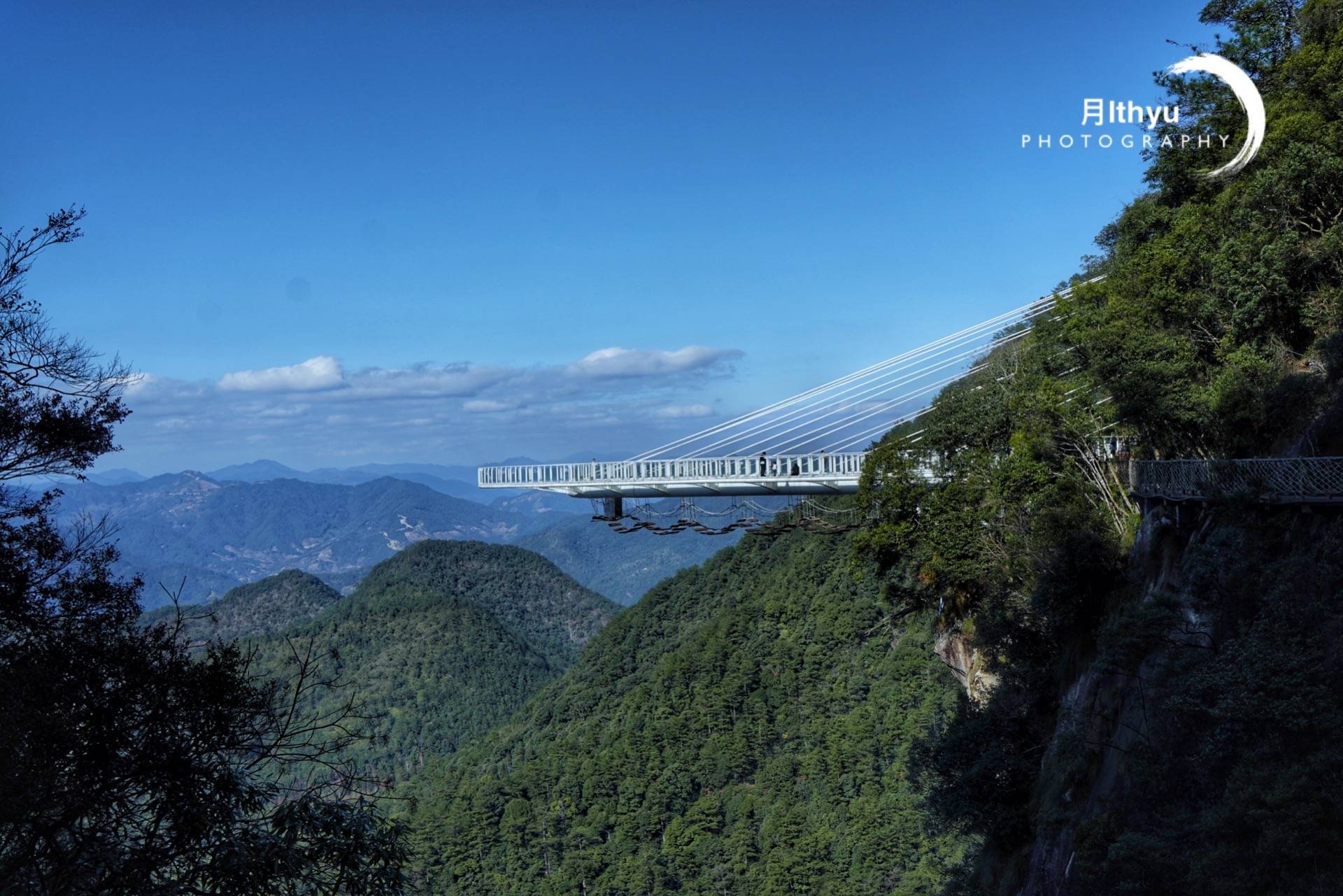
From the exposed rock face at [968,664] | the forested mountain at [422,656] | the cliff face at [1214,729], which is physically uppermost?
the cliff face at [1214,729]

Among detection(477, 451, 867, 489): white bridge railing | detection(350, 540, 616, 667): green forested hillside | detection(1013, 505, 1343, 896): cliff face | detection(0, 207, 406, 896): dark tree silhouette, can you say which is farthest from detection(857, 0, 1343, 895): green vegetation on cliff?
detection(350, 540, 616, 667): green forested hillside

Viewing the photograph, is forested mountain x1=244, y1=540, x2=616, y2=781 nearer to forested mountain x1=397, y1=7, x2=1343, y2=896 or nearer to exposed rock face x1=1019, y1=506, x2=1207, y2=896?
forested mountain x1=397, y1=7, x2=1343, y2=896

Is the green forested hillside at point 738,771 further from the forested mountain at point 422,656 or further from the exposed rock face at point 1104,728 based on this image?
the forested mountain at point 422,656

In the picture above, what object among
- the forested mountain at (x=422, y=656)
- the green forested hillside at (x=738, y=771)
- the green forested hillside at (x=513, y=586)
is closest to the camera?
the green forested hillside at (x=738, y=771)

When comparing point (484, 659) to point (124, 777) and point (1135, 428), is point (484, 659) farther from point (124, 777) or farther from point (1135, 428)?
point (124, 777)

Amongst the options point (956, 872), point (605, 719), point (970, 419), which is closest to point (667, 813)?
point (605, 719)

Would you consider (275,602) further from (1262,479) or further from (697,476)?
(1262,479)

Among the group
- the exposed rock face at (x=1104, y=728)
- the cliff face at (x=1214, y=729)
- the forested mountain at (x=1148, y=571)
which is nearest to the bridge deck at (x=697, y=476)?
the forested mountain at (x=1148, y=571)
